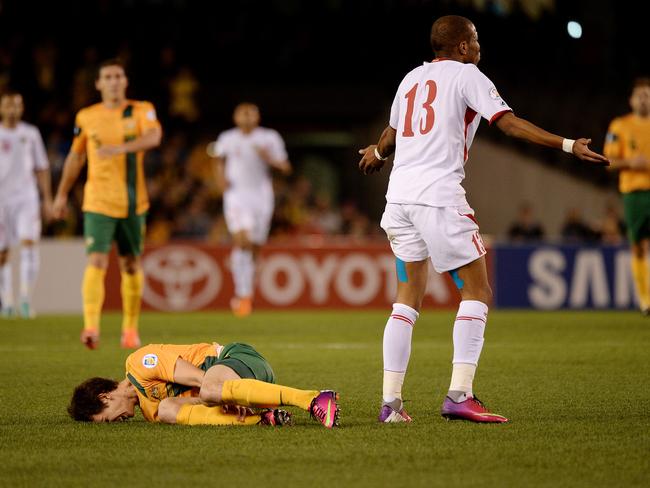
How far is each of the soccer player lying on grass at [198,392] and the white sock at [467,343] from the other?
0.61 metres

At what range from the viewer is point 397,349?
18.7 feet

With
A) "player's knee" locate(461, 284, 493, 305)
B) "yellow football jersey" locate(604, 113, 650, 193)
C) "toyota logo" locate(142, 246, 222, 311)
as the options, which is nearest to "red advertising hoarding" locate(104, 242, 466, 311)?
"toyota logo" locate(142, 246, 222, 311)

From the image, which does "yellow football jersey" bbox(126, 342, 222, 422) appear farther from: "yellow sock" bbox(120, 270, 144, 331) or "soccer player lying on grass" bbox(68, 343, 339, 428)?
"yellow sock" bbox(120, 270, 144, 331)

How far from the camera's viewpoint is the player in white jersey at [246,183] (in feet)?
48.2

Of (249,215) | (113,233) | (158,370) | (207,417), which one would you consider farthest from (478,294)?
(249,215)

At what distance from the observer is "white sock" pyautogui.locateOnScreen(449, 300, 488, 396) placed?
18.2 ft

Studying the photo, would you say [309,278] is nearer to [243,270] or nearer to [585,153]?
[243,270]

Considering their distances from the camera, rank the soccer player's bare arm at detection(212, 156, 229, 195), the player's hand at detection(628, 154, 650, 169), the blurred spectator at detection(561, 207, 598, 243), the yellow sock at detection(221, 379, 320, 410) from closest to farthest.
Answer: the yellow sock at detection(221, 379, 320, 410) < the player's hand at detection(628, 154, 650, 169) < the soccer player's bare arm at detection(212, 156, 229, 195) < the blurred spectator at detection(561, 207, 598, 243)

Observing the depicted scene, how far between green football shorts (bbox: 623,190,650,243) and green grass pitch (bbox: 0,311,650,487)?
2532 millimetres

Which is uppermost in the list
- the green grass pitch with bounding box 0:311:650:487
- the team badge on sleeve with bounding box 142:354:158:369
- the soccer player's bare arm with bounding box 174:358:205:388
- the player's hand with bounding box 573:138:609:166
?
the player's hand with bounding box 573:138:609:166

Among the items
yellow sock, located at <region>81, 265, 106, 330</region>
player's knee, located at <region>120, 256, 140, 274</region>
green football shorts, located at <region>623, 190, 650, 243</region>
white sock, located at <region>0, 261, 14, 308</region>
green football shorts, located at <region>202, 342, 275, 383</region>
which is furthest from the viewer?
white sock, located at <region>0, 261, 14, 308</region>

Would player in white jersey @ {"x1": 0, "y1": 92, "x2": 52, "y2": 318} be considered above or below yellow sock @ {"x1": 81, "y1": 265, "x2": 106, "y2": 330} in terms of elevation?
above

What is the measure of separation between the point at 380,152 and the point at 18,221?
8.64 meters

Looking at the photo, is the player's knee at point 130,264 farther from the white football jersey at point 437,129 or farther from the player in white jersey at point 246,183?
the player in white jersey at point 246,183
